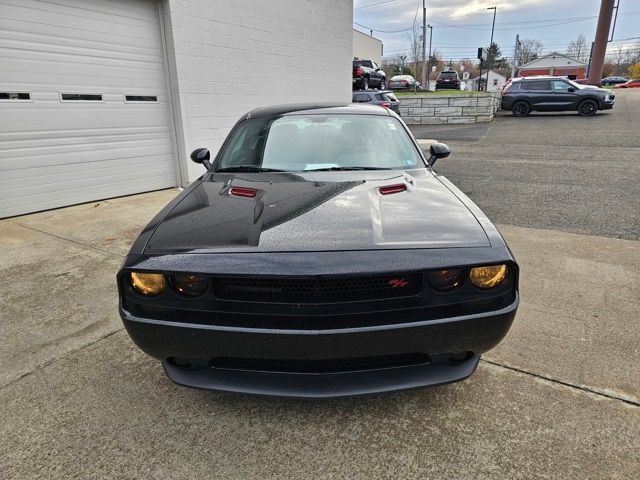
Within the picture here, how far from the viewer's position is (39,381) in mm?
2484

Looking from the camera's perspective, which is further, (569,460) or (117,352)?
(117,352)

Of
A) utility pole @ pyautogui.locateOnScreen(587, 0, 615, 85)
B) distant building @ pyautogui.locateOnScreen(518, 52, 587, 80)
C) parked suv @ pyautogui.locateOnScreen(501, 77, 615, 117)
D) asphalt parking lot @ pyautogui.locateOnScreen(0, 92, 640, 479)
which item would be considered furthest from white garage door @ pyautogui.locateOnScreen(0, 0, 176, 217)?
distant building @ pyautogui.locateOnScreen(518, 52, 587, 80)

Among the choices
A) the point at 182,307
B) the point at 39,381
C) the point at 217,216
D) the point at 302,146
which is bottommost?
the point at 39,381

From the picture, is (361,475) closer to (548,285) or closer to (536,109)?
(548,285)

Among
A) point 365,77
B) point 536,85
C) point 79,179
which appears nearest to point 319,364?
point 79,179

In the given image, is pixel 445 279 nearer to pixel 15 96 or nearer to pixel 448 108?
pixel 15 96

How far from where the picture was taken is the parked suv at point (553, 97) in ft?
58.5

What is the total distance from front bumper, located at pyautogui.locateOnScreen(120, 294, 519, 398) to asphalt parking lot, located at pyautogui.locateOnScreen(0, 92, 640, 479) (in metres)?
0.30

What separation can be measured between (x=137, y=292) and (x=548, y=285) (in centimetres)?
320

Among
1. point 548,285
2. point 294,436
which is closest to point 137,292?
point 294,436

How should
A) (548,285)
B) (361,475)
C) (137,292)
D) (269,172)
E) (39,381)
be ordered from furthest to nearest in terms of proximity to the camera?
(548,285), (269,172), (39,381), (137,292), (361,475)

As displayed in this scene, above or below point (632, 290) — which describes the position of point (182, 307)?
above

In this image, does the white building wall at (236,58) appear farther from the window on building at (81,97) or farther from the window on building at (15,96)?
the window on building at (15,96)

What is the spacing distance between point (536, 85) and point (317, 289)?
20446mm
